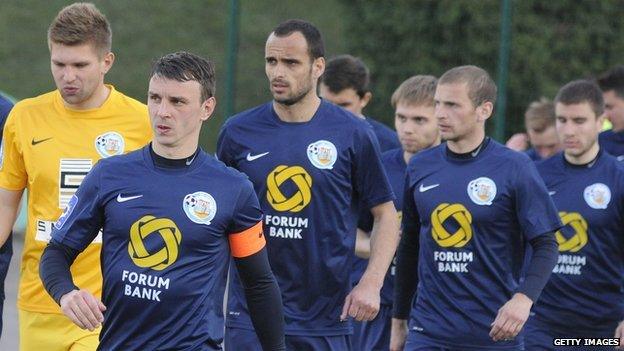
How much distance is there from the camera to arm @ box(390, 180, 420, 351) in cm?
721

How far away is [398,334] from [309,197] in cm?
110

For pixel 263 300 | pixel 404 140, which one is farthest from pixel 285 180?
pixel 404 140

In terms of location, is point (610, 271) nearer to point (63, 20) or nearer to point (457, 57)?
point (63, 20)

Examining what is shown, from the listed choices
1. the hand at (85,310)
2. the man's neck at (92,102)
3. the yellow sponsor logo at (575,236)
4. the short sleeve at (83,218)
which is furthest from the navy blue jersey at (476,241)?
the hand at (85,310)

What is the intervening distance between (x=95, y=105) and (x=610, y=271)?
3.44m

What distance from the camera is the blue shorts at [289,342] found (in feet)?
22.0

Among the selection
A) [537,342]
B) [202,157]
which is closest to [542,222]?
[537,342]

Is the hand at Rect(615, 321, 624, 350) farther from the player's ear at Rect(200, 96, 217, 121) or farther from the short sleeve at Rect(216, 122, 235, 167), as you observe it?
the player's ear at Rect(200, 96, 217, 121)

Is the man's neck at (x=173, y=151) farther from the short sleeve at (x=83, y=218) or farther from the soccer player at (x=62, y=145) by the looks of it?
the soccer player at (x=62, y=145)

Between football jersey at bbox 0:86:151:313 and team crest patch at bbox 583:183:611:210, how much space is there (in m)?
3.00

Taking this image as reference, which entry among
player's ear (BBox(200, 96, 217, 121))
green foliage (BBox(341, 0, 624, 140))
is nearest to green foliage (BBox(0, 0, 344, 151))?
green foliage (BBox(341, 0, 624, 140))

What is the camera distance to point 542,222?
671cm

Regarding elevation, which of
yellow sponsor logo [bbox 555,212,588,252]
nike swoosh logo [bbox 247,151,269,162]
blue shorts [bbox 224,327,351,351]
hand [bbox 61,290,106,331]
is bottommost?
blue shorts [bbox 224,327,351,351]

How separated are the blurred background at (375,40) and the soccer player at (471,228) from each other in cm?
636
